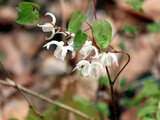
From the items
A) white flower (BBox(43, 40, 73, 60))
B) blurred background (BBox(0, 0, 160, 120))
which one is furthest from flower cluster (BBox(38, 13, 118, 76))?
blurred background (BBox(0, 0, 160, 120))

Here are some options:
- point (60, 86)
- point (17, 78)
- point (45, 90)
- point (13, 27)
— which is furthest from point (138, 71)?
point (13, 27)

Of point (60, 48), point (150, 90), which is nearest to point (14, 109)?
point (150, 90)

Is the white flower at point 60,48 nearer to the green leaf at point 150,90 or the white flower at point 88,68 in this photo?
the white flower at point 88,68

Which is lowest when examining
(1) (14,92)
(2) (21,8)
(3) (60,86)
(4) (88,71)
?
(1) (14,92)

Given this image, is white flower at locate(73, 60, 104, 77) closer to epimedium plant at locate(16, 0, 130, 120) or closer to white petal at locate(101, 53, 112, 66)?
epimedium plant at locate(16, 0, 130, 120)

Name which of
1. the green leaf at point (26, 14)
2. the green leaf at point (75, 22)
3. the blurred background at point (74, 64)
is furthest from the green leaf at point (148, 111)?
the green leaf at point (26, 14)

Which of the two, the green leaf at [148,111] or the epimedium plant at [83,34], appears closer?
the epimedium plant at [83,34]

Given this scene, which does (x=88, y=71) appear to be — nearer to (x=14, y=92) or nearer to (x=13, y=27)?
(x=14, y=92)

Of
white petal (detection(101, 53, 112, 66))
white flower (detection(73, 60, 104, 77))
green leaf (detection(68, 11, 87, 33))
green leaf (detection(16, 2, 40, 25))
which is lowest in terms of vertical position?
white flower (detection(73, 60, 104, 77))

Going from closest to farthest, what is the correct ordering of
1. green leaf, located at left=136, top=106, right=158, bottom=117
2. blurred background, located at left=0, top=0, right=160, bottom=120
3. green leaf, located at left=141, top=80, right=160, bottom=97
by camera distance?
green leaf, located at left=136, top=106, right=158, bottom=117 < green leaf, located at left=141, top=80, right=160, bottom=97 < blurred background, located at left=0, top=0, right=160, bottom=120
